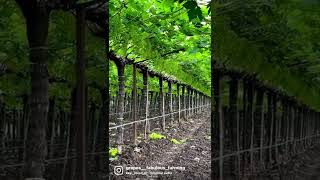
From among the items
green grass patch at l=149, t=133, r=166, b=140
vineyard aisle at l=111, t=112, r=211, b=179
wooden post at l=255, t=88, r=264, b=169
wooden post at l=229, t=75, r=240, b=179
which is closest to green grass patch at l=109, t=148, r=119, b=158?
vineyard aisle at l=111, t=112, r=211, b=179

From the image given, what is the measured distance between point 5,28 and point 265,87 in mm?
3045

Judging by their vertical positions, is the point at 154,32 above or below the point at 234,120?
above

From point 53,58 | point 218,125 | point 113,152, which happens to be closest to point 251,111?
point 218,125

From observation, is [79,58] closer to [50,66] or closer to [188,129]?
[50,66]

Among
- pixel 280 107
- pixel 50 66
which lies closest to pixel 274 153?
pixel 280 107

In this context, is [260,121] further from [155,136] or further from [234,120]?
[155,136]

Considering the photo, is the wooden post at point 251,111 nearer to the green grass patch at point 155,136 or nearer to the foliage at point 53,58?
the green grass patch at point 155,136

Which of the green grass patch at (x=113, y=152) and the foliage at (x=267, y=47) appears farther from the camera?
the green grass patch at (x=113, y=152)

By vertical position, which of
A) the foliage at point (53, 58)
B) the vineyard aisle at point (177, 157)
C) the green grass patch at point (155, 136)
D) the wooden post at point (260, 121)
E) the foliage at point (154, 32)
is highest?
the foliage at point (154, 32)

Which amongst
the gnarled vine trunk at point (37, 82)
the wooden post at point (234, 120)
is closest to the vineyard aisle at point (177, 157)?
the wooden post at point (234, 120)

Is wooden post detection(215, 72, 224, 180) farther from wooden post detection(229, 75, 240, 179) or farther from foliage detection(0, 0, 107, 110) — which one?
foliage detection(0, 0, 107, 110)

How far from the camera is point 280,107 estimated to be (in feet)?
17.4

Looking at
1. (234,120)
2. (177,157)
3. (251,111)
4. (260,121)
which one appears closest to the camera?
(234,120)

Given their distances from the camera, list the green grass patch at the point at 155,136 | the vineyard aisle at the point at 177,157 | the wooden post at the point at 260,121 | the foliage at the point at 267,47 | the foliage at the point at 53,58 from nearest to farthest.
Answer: the foliage at the point at 267,47 → the foliage at the point at 53,58 → the vineyard aisle at the point at 177,157 → the wooden post at the point at 260,121 → the green grass patch at the point at 155,136
